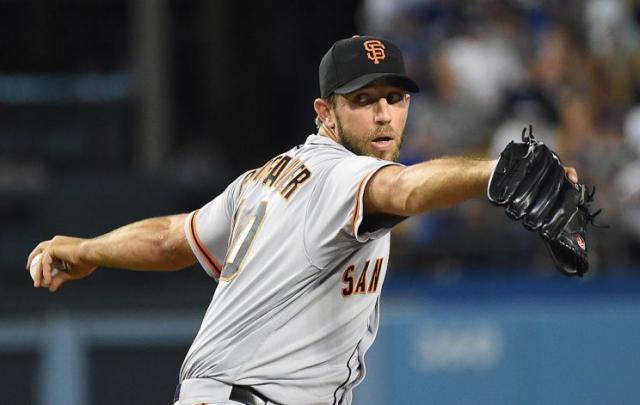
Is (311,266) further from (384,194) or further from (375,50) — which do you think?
(375,50)

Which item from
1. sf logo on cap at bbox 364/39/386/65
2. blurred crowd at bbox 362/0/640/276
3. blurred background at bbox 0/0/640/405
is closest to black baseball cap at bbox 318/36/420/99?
sf logo on cap at bbox 364/39/386/65

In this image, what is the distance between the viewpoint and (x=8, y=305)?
9.31m

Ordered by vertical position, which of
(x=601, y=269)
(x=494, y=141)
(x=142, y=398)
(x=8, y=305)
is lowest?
(x=142, y=398)

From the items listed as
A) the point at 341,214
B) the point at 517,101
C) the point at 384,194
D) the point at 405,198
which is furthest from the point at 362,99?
the point at 517,101

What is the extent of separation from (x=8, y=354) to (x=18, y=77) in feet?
17.8

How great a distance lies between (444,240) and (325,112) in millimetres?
4609

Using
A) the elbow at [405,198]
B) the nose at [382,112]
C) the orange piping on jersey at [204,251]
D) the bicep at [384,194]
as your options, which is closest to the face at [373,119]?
the nose at [382,112]

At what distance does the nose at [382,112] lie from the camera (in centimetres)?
415

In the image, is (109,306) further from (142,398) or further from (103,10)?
(103,10)

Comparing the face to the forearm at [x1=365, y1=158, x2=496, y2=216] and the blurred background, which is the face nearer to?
the forearm at [x1=365, y1=158, x2=496, y2=216]

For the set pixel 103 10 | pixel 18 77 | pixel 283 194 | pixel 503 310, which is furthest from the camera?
pixel 103 10

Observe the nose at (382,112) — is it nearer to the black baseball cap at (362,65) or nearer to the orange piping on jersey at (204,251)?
the black baseball cap at (362,65)

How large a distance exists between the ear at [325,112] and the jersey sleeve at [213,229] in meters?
0.39

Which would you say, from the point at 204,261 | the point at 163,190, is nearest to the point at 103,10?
the point at 163,190
